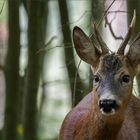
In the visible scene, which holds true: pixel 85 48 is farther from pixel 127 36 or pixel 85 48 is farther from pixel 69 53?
pixel 69 53

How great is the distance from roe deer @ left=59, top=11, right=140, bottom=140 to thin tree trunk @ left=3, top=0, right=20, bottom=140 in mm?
2150

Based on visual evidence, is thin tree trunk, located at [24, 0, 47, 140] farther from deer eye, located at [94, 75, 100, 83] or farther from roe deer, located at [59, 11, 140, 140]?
deer eye, located at [94, 75, 100, 83]

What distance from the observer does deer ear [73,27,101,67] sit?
28.2 ft

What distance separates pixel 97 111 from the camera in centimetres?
836

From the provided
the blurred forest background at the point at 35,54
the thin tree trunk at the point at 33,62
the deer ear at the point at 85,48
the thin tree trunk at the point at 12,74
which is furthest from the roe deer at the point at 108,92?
the thin tree trunk at the point at 12,74

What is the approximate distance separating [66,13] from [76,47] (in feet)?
6.43

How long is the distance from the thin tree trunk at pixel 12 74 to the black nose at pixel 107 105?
313 cm

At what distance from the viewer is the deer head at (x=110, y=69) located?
7991 mm

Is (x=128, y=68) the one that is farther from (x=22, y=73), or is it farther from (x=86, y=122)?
(x=22, y=73)

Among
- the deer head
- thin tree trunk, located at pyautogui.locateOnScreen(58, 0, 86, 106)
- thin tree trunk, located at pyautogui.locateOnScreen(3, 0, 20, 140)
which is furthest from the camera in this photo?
thin tree trunk, located at pyautogui.locateOnScreen(3, 0, 20, 140)

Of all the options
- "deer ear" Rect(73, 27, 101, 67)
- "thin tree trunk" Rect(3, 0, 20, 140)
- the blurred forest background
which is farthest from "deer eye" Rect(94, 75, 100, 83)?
"thin tree trunk" Rect(3, 0, 20, 140)

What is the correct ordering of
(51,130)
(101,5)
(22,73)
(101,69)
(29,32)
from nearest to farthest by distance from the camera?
(101,69) < (101,5) < (29,32) < (22,73) < (51,130)

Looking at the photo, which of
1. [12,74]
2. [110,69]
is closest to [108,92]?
[110,69]

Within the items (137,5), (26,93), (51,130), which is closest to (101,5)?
(137,5)
